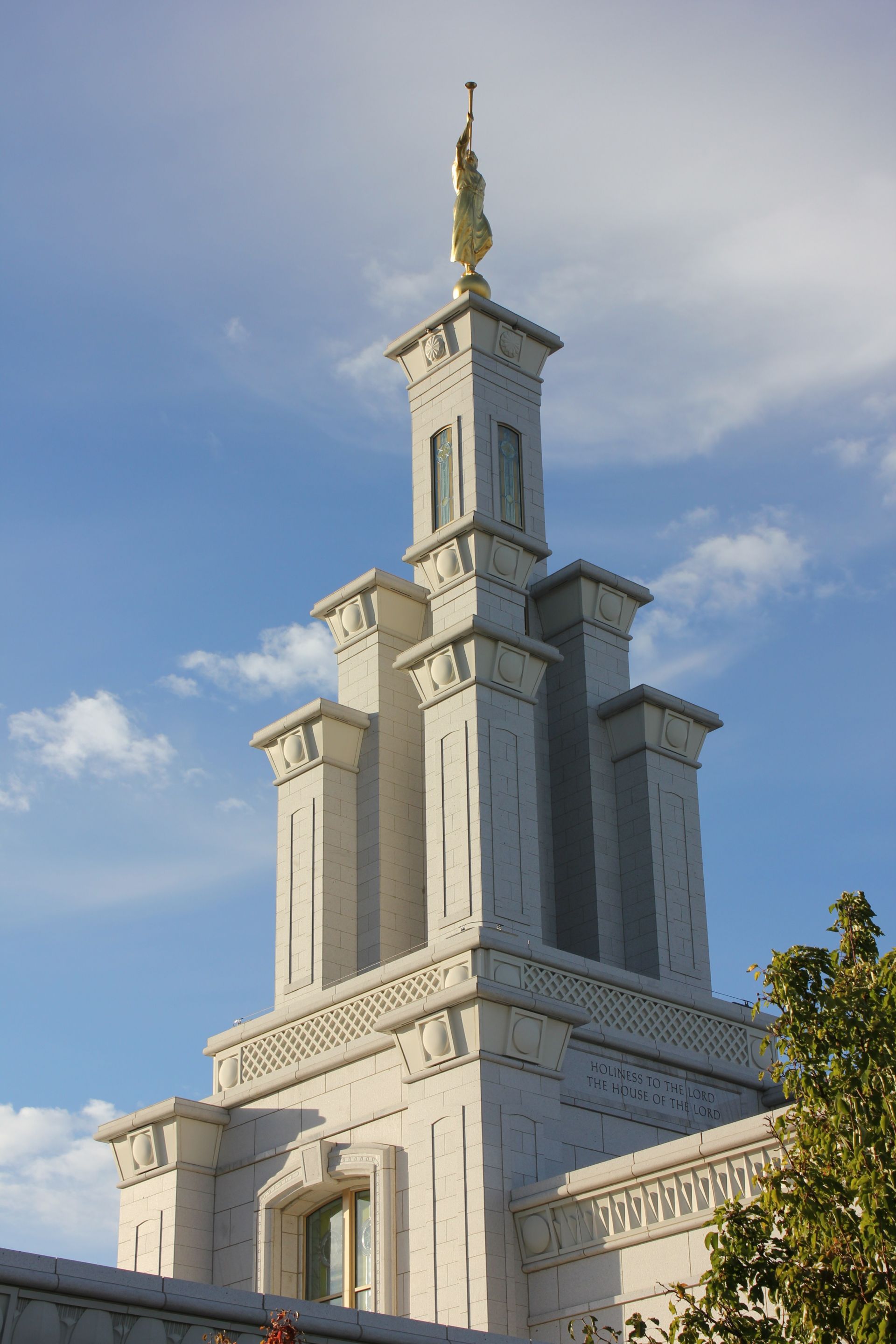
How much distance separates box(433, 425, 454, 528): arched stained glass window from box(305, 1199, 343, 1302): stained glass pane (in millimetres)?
11028

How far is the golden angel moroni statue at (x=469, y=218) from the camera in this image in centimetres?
3031

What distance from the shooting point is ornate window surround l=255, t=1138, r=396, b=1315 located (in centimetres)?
2167

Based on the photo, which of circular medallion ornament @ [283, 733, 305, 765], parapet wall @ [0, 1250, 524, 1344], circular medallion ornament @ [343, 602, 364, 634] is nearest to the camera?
parapet wall @ [0, 1250, 524, 1344]

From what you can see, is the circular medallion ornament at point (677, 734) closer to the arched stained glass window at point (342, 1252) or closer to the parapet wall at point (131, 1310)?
the arched stained glass window at point (342, 1252)

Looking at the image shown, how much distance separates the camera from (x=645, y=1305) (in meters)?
18.6

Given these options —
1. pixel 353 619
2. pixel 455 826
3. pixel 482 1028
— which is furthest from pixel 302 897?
pixel 482 1028

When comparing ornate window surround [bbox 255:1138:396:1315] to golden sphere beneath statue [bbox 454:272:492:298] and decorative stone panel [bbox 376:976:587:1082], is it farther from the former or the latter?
golden sphere beneath statue [bbox 454:272:492:298]

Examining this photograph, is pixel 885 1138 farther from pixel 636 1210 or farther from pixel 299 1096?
pixel 299 1096

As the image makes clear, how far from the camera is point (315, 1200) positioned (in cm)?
2359

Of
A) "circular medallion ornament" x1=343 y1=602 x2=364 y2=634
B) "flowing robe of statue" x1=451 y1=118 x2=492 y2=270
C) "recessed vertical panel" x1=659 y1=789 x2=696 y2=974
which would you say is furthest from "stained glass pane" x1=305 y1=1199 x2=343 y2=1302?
"flowing robe of statue" x1=451 y1=118 x2=492 y2=270

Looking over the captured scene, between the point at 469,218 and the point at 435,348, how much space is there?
2.90 m

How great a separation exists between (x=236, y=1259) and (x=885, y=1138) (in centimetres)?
1477

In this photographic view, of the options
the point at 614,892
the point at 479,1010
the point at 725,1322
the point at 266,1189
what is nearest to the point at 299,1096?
the point at 266,1189

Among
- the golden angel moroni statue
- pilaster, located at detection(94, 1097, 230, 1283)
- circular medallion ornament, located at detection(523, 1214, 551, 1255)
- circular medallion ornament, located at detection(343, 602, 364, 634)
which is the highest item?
the golden angel moroni statue
